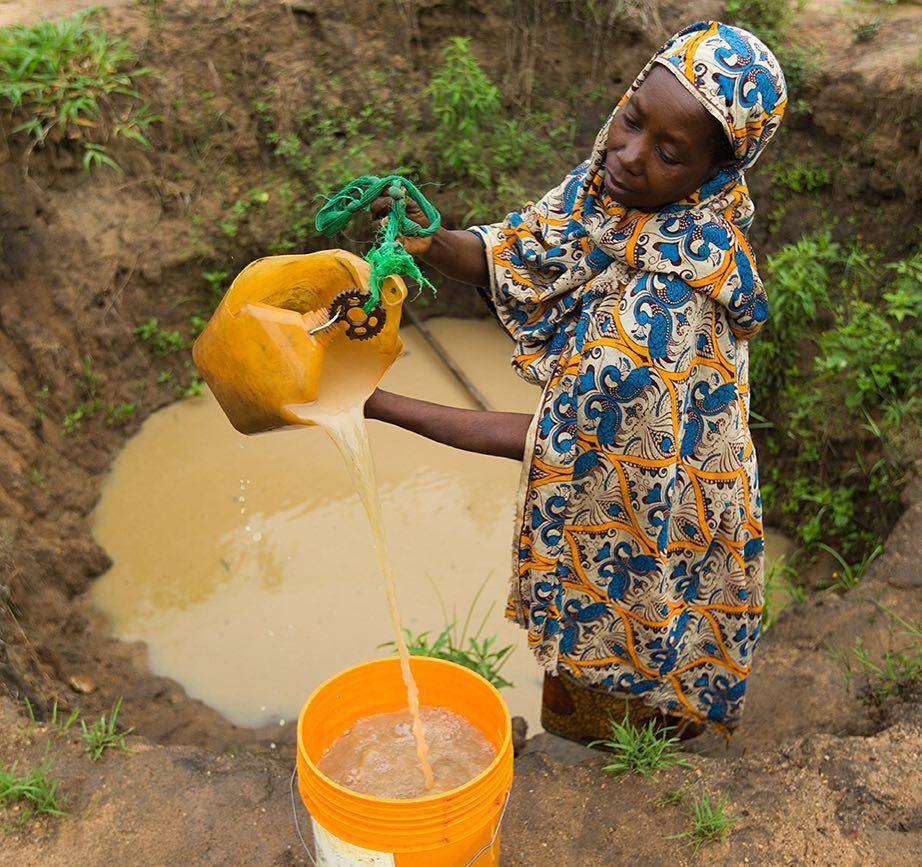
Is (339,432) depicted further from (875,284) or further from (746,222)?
(875,284)

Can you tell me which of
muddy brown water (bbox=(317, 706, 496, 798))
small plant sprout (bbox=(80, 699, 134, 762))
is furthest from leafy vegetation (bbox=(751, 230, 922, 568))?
small plant sprout (bbox=(80, 699, 134, 762))

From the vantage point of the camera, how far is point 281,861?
2.03m

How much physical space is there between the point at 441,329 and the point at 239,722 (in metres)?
2.30

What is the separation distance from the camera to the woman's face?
1.56m

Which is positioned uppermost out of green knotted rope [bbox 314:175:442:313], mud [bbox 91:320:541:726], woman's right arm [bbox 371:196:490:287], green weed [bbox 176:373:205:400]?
green knotted rope [bbox 314:175:442:313]

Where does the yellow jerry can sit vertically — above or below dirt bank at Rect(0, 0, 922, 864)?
above

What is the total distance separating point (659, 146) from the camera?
5.24ft

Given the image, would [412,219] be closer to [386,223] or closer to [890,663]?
[386,223]

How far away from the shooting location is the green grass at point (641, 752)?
7.10 feet

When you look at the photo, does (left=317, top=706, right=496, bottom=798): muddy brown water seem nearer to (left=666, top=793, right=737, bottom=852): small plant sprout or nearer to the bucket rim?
the bucket rim

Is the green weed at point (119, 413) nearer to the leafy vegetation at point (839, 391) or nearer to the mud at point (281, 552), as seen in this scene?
the mud at point (281, 552)

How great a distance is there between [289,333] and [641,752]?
50.3 inches

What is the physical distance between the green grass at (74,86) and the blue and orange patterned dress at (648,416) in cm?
236

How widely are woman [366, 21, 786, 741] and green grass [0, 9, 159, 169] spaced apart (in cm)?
232
